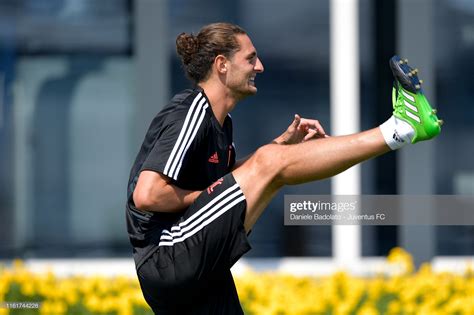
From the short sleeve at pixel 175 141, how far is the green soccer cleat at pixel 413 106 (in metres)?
0.68

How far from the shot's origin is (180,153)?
11.7ft

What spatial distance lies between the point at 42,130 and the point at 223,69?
13.4ft

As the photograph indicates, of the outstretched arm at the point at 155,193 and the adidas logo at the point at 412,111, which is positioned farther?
the outstretched arm at the point at 155,193

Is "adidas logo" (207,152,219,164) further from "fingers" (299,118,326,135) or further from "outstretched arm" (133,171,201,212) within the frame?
"fingers" (299,118,326,135)

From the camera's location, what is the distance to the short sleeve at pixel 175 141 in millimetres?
3547

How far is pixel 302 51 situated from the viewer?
25.1 feet

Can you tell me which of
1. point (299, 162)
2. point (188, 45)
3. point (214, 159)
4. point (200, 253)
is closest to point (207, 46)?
point (188, 45)

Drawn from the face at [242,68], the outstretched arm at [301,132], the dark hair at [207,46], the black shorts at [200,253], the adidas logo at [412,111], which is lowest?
the black shorts at [200,253]

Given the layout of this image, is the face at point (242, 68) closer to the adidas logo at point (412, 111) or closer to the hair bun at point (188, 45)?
the hair bun at point (188, 45)

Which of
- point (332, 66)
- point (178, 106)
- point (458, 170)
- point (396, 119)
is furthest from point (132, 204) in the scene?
point (458, 170)

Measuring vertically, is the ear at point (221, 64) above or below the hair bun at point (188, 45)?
below

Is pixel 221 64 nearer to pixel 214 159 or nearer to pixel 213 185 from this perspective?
pixel 214 159

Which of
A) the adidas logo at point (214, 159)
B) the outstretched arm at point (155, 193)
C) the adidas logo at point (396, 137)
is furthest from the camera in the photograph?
the adidas logo at point (214, 159)

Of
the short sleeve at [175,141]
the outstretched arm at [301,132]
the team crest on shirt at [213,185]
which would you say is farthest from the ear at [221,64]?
the team crest on shirt at [213,185]
